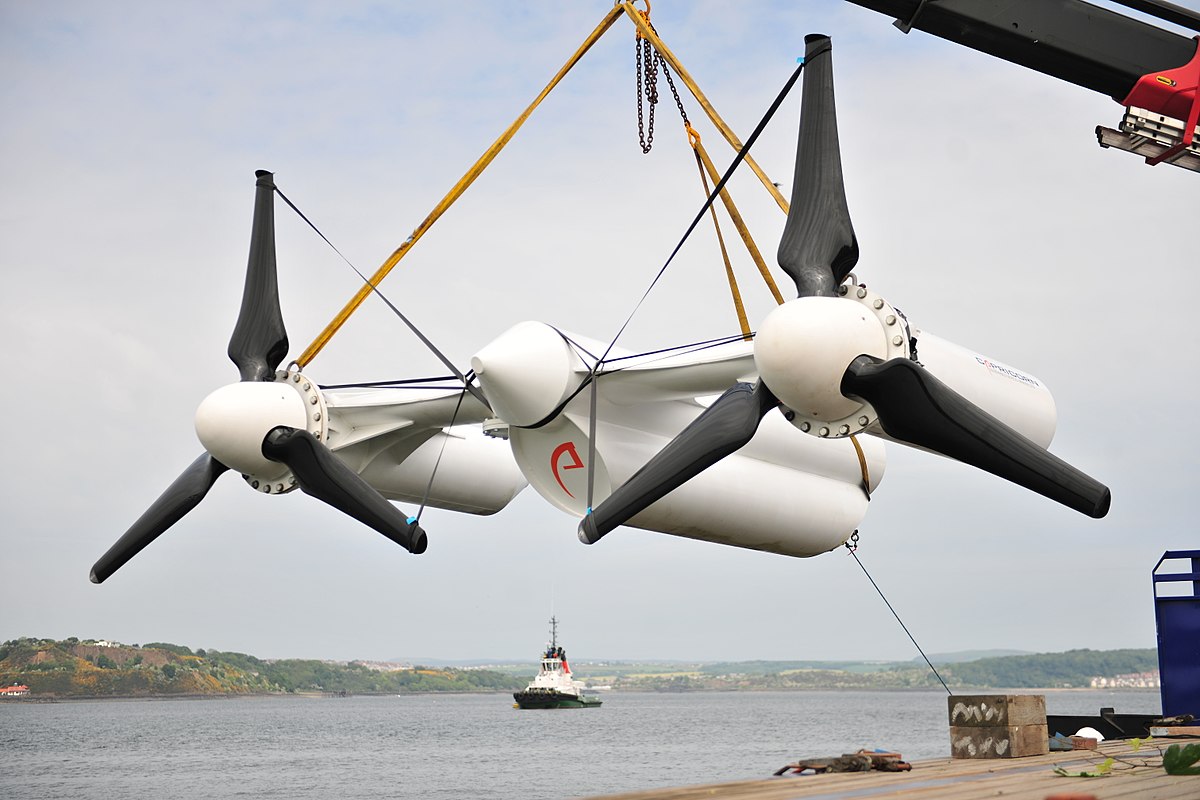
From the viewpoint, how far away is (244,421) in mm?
13078

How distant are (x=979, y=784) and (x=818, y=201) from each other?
5.34 m

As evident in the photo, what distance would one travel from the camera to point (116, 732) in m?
91.6

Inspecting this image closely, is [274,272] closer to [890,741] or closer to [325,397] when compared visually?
[325,397]

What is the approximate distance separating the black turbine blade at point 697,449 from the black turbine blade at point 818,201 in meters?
1.09

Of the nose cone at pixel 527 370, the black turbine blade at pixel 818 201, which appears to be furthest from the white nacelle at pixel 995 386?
the nose cone at pixel 527 370

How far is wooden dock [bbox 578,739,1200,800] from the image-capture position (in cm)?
959

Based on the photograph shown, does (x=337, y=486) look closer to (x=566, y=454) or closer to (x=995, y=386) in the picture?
(x=566, y=454)

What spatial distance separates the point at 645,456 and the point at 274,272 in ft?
15.9

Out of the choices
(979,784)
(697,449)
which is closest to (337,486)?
(697,449)

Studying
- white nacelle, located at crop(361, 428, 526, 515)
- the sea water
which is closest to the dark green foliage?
white nacelle, located at crop(361, 428, 526, 515)

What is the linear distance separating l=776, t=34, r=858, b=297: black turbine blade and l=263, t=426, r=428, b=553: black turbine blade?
4.82 m

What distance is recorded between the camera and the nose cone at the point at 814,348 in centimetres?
970

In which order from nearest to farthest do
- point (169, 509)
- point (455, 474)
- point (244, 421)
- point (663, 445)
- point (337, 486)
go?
1. point (337, 486)
2. point (244, 421)
3. point (169, 509)
4. point (663, 445)
5. point (455, 474)

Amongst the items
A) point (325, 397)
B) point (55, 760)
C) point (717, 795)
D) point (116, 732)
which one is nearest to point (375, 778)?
point (55, 760)
